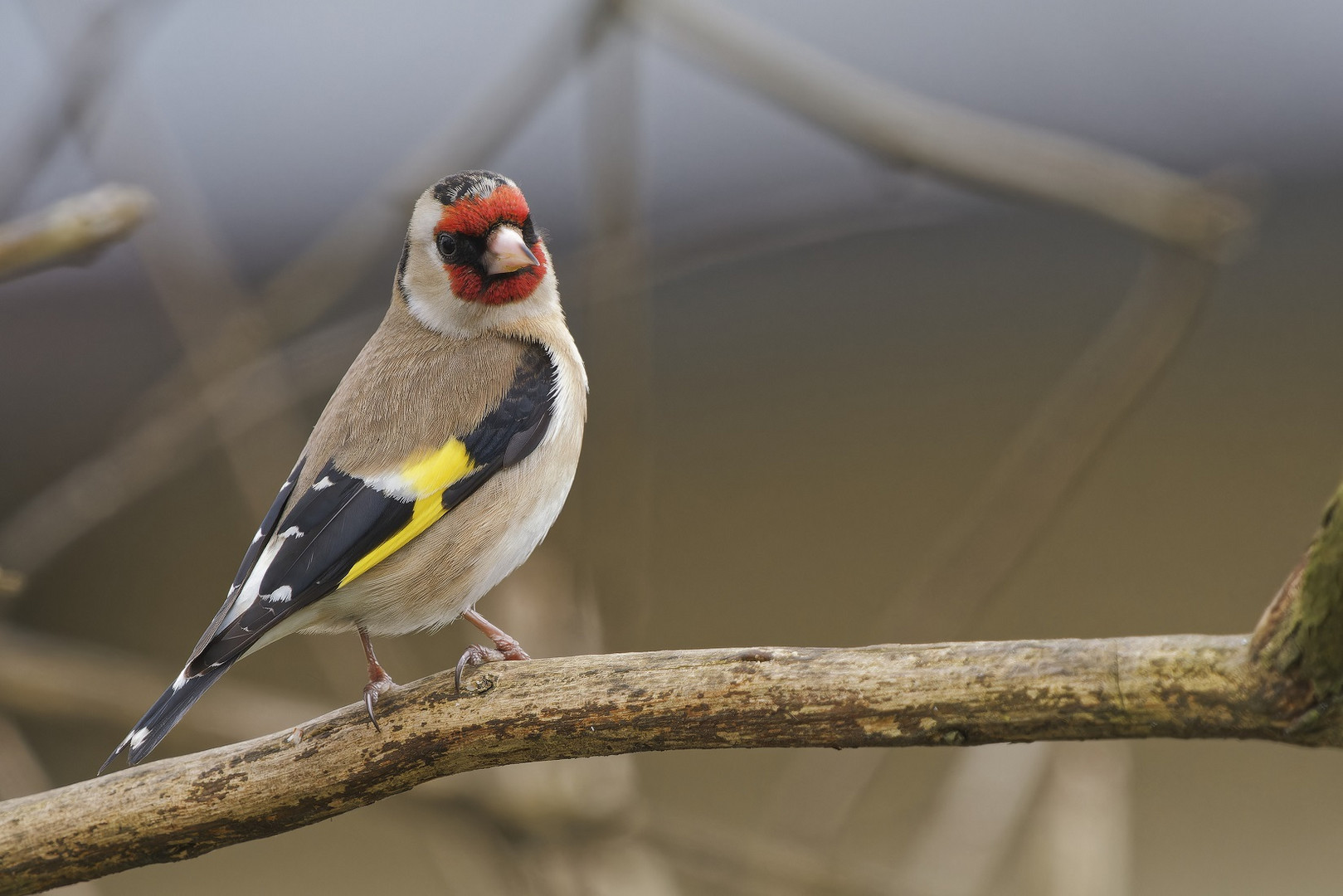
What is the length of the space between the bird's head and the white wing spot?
858mm

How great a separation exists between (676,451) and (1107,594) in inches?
80.8

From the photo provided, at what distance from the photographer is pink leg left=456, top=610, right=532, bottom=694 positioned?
2186mm

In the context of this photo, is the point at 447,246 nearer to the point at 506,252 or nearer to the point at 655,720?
the point at 506,252

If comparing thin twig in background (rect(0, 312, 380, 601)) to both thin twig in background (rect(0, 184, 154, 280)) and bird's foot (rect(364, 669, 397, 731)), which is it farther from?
bird's foot (rect(364, 669, 397, 731))

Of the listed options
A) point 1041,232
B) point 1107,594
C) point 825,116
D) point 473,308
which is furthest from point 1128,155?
point 473,308

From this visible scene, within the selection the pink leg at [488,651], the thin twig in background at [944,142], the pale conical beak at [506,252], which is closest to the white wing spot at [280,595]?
the pink leg at [488,651]

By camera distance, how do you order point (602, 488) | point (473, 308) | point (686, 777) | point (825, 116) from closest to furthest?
point (473, 308) < point (825, 116) < point (602, 488) < point (686, 777)

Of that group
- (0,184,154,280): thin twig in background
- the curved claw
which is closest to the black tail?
the curved claw

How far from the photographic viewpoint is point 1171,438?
5.84 metres

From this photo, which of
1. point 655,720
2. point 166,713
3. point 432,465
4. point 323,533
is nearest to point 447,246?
point 432,465

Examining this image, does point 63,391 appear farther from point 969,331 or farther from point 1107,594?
point 1107,594

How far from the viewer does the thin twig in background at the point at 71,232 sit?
2.55 m

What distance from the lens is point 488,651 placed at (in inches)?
89.4

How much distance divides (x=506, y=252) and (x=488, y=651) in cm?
90
